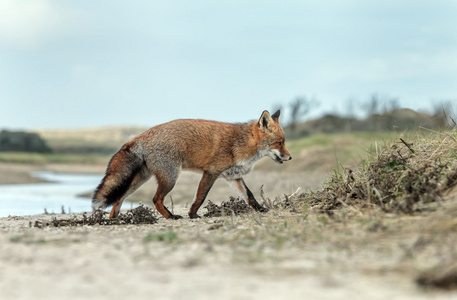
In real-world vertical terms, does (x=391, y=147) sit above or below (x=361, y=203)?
above

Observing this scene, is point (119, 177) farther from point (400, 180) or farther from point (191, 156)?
point (400, 180)

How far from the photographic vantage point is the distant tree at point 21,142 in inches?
2024

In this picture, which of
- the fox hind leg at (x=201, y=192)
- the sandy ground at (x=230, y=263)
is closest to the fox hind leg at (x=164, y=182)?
the fox hind leg at (x=201, y=192)

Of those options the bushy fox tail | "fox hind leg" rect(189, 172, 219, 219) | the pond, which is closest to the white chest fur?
"fox hind leg" rect(189, 172, 219, 219)

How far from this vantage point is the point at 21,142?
5209 centimetres

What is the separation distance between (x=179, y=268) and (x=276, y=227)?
199 cm

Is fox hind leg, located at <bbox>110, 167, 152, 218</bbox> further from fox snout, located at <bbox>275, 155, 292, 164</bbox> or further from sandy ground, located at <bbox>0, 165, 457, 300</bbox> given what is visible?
sandy ground, located at <bbox>0, 165, 457, 300</bbox>

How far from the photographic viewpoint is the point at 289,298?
3180 millimetres

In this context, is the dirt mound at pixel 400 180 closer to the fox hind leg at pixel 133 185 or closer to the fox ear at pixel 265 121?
the fox ear at pixel 265 121

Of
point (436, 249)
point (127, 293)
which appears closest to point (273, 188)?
point (436, 249)

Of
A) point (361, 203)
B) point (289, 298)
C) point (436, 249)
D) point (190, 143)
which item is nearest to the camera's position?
point (289, 298)

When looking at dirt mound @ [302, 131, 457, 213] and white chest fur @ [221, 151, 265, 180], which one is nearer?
dirt mound @ [302, 131, 457, 213]

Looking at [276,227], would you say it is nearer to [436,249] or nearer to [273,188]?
[436,249]

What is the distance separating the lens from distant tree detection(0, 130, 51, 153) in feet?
169
